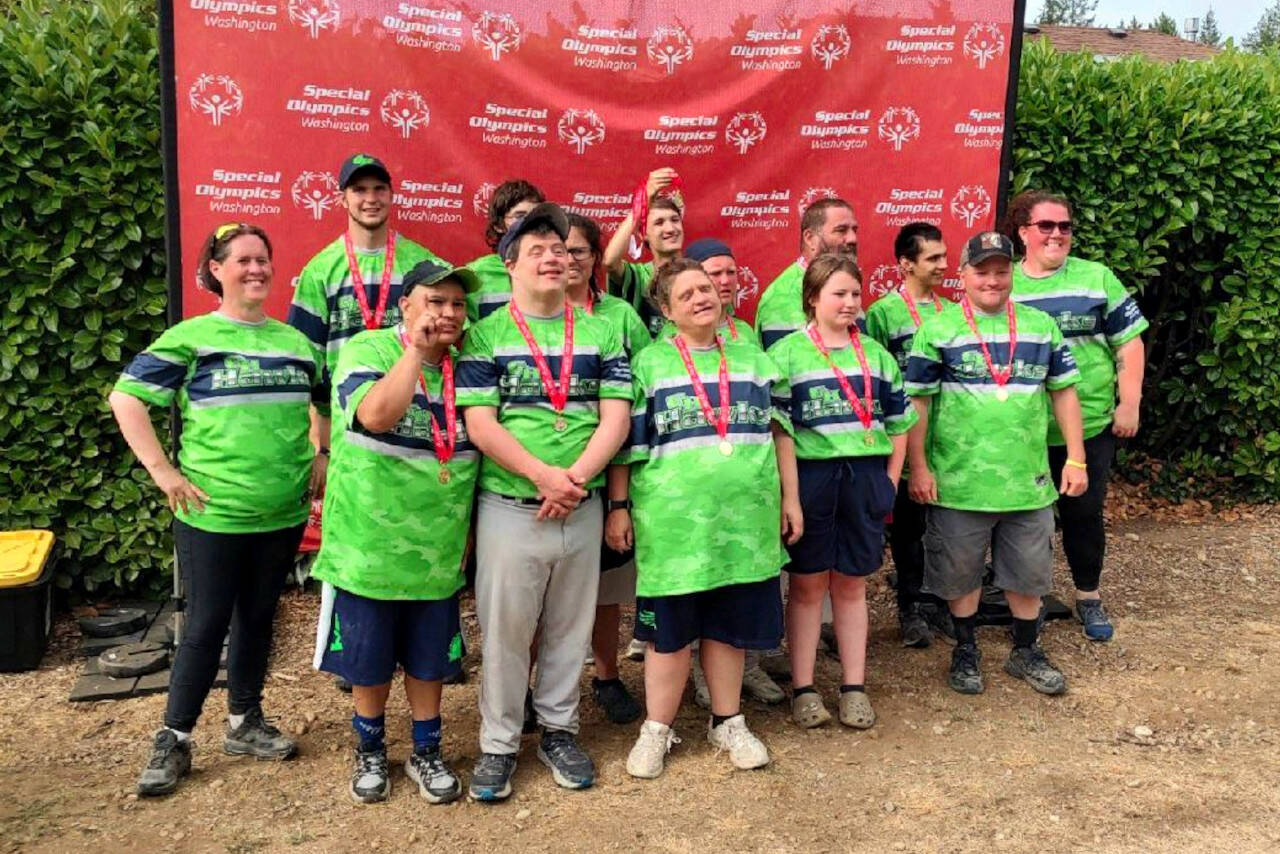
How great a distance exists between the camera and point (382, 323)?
14.0 ft

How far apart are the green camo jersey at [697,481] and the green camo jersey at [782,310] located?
Answer: 29.4 inches

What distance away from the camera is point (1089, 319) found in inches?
194

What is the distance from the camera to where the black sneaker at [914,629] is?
516 cm

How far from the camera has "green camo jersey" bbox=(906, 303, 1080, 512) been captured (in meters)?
4.45

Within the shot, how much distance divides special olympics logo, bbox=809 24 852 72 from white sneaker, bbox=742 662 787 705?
2.87 meters

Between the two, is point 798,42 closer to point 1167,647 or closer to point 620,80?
point 620,80

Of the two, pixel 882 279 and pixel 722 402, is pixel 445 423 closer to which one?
pixel 722 402

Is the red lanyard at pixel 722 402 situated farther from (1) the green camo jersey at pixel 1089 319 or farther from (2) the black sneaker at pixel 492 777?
(1) the green camo jersey at pixel 1089 319

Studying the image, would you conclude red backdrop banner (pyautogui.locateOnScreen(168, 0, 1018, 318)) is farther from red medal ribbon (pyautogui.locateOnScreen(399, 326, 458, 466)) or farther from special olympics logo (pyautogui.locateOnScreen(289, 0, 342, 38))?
red medal ribbon (pyautogui.locateOnScreen(399, 326, 458, 466))

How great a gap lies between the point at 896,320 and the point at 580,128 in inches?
67.0

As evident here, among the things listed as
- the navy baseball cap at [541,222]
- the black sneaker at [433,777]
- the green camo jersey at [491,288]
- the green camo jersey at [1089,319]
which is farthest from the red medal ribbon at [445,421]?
the green camo jersey at [1089,319]

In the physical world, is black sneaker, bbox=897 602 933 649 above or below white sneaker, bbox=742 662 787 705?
above

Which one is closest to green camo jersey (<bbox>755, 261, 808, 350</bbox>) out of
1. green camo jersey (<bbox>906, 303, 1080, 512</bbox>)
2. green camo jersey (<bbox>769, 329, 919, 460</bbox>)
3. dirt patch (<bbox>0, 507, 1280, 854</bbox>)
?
green camo jersey (<bbox>769, 329, 919, 460</bbox>)

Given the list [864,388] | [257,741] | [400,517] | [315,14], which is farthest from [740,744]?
[315,14]
